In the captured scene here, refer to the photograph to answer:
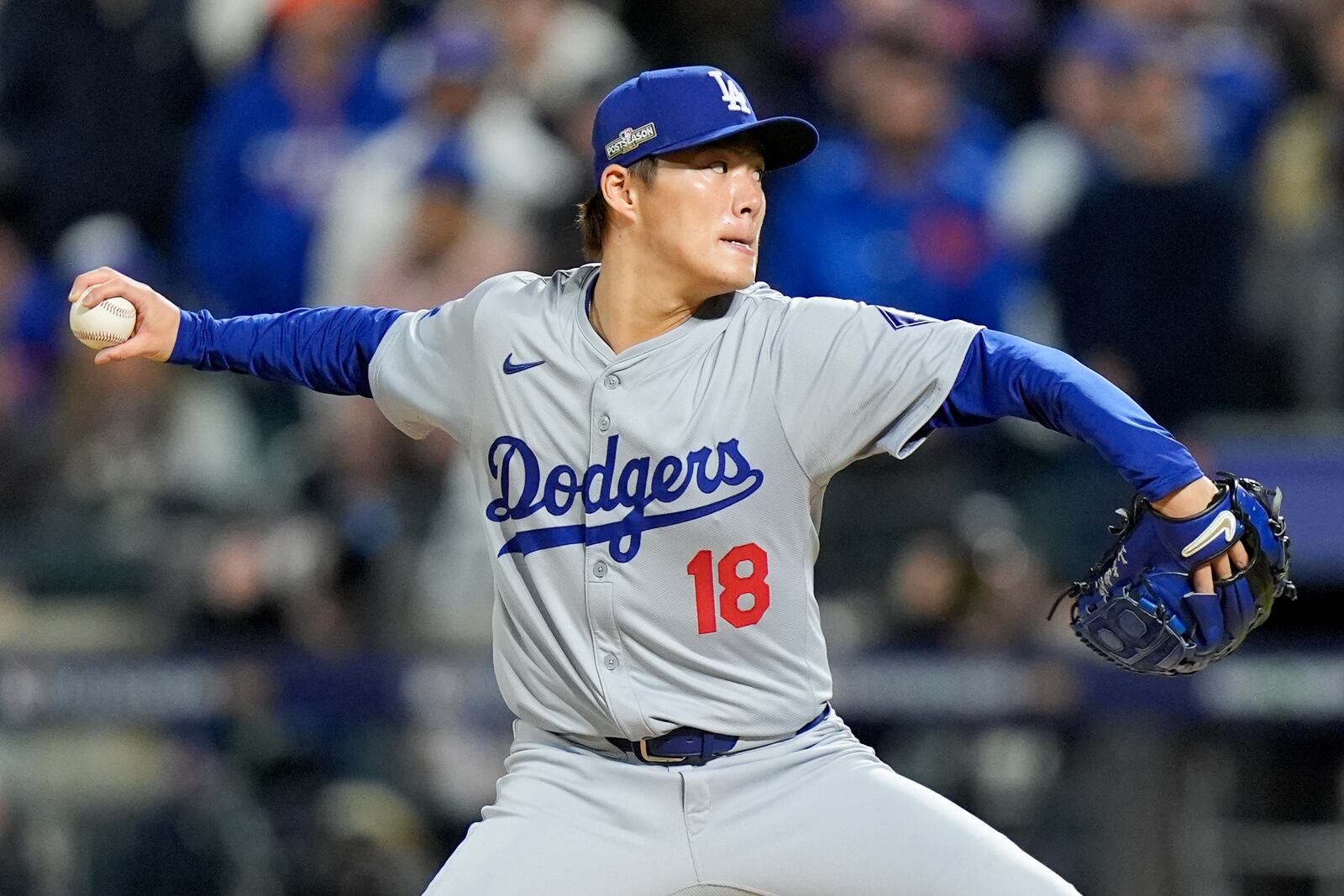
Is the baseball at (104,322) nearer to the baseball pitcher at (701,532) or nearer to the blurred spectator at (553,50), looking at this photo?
the baseball pitcher at (701,532)

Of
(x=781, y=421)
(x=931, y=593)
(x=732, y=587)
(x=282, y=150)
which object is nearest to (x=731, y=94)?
(x=781, y=421)

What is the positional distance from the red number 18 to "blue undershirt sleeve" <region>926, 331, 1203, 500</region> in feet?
1.42

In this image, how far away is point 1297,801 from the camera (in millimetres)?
5754

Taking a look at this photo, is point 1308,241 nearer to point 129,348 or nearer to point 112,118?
point 129,348

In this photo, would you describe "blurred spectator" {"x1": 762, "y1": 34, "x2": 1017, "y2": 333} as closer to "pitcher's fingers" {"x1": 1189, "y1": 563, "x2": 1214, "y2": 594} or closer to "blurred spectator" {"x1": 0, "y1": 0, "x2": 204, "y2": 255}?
"blurred spectator" {"x1": 0, "y1": 0, "x2": 204, "y2": 255}

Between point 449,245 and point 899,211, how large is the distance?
1.55 m

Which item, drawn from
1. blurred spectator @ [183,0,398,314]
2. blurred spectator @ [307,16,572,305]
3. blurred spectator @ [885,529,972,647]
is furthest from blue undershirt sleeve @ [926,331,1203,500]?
blurred spectator @ [183,0,398,314]

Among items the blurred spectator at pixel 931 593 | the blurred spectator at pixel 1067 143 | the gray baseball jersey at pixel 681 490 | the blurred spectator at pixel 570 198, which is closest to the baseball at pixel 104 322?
the gray baseball jersey at pixel 681 490

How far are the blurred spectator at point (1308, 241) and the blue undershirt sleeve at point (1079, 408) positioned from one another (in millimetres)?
3388

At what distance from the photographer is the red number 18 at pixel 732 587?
3.22m

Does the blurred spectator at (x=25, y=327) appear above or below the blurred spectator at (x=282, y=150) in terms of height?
below

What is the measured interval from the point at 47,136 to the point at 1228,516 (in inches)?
262

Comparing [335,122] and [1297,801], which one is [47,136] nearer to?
[335,122]

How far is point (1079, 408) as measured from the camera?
291 cm
